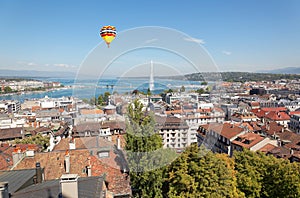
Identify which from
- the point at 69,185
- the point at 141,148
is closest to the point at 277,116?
the point at 141,148

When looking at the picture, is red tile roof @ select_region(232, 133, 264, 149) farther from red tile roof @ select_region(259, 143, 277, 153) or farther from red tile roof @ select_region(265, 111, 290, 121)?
red tile roof @ select_region(265, 111, 290, 121)

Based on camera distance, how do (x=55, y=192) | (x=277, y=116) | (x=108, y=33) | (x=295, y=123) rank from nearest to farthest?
(x=55, y=192), (x=108, y=33), (x=295, y=123), (x=277, y=116)

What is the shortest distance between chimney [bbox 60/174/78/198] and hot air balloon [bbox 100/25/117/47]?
2.54 meters

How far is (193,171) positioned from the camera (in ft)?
30.7

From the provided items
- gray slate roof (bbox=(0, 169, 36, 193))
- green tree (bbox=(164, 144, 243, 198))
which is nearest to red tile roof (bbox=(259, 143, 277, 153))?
green tree (bbox=(164, 144, 243, 198))

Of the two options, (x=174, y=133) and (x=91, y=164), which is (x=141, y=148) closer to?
(x=91, y=164)

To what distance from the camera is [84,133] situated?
9.82 m

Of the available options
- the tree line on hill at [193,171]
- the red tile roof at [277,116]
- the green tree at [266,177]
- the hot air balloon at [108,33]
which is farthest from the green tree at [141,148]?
the red tile roof at [277,116]

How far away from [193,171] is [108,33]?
6728mm

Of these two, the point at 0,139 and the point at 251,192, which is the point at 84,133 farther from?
the point at 0,139

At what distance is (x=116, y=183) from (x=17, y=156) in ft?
14.2

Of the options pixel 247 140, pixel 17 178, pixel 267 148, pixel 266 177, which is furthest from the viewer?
pixel 247 140

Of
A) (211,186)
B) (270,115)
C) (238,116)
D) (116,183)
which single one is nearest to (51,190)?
(116,183)

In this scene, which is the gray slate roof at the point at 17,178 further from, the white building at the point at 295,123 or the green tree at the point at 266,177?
the white building at the point at 295,123
